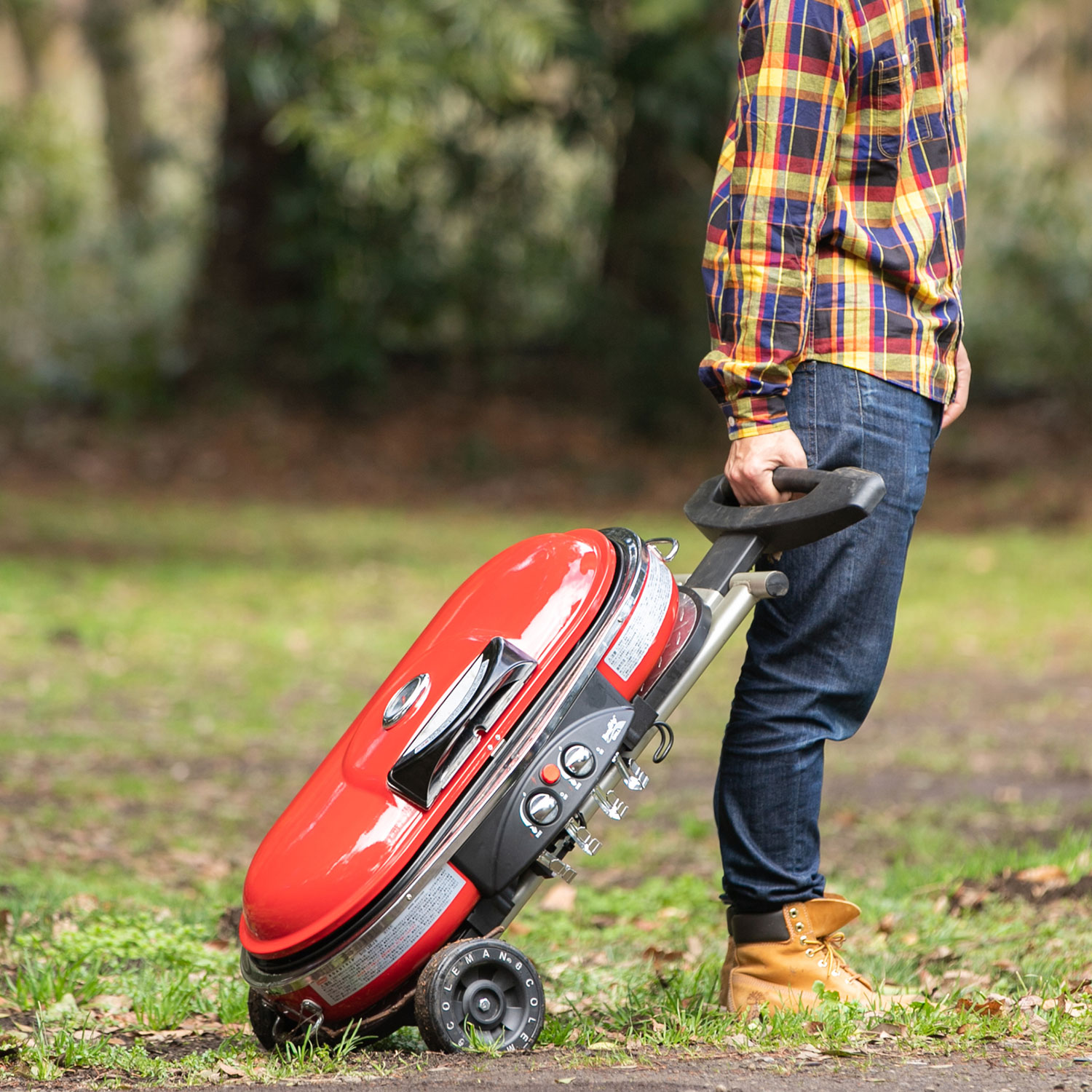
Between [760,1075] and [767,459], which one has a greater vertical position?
[767,459]

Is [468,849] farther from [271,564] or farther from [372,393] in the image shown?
[372,393]

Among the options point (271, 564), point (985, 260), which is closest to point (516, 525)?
point (271, 564)

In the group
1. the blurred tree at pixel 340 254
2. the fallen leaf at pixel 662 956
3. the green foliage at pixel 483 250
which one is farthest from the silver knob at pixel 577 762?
the blurred tree at pixel 340 254

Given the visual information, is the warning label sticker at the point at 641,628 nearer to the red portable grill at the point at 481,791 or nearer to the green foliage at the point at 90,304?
the red portable grill at the point at 481,791

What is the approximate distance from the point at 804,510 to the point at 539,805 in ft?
2.32

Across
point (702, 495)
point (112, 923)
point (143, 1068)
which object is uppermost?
point (702, 495)

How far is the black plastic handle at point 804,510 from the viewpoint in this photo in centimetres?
268

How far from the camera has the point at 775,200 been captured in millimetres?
2752

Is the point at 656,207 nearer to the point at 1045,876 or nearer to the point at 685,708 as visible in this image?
Result: the point at 685,708

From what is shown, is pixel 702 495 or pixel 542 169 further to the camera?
pixel 542 169

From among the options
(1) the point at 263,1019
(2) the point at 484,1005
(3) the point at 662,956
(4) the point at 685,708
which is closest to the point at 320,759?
(4) the point at 685,708

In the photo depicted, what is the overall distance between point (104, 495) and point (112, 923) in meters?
11.2

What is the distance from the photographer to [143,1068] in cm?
272

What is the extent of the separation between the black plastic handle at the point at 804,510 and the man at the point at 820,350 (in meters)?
0.05
